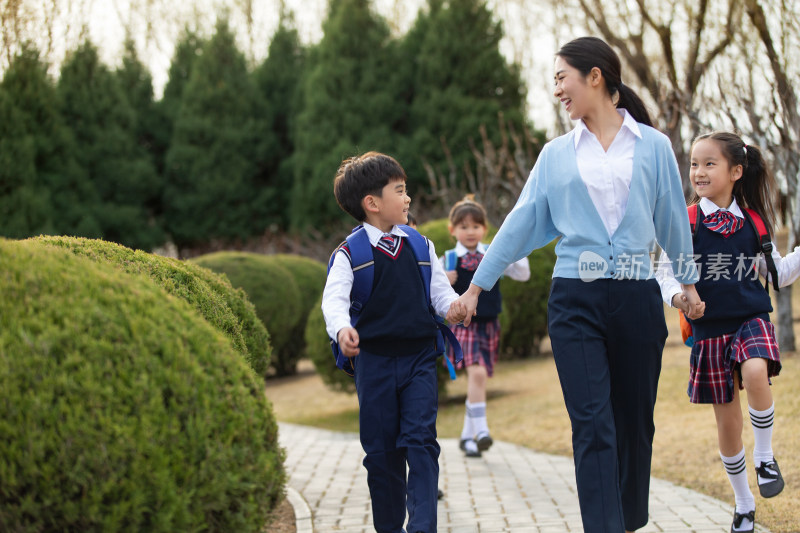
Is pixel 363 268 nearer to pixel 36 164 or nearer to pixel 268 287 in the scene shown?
pixel 268 287

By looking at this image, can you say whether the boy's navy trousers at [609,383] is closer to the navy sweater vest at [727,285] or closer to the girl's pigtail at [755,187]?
the navy sweater vest at [727,285]

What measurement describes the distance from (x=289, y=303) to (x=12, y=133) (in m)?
8.84

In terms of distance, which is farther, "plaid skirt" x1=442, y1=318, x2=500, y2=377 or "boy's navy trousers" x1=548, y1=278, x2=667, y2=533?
"plaid skirt" x1=442, y1=318, x2=500, y2=377

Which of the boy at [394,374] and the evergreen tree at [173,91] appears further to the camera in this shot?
the evergreen tree at [173,91]

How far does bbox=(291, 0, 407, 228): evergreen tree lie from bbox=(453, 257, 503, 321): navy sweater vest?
14.5m

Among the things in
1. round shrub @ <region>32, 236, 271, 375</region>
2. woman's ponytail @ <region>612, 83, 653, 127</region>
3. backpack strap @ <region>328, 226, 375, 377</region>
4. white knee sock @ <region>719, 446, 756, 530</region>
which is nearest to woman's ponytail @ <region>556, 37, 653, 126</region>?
woman's ponytail @ <region>612, 83, 653, 127</region>

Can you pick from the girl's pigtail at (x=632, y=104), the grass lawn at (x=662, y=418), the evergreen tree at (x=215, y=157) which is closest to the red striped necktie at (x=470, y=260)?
the grass lawn at (x=662, y=418)

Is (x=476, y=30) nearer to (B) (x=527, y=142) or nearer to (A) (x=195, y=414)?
(B) (x=527, y=142)

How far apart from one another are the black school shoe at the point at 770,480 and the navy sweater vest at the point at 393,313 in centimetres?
184

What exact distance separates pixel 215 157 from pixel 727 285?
19.9 meters

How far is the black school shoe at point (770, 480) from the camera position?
13.2ft

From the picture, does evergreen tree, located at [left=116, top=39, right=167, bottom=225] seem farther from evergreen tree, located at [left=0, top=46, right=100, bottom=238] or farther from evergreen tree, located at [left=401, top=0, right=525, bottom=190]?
evergreen tree, located at [left=401, top=0, right=525, bottom=190]

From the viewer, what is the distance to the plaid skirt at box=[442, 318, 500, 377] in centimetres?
660

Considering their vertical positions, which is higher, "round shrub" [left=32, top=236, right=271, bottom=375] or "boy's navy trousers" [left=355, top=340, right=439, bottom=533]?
"round shrub" [left=32, top=236, right=271, bottom=375]
